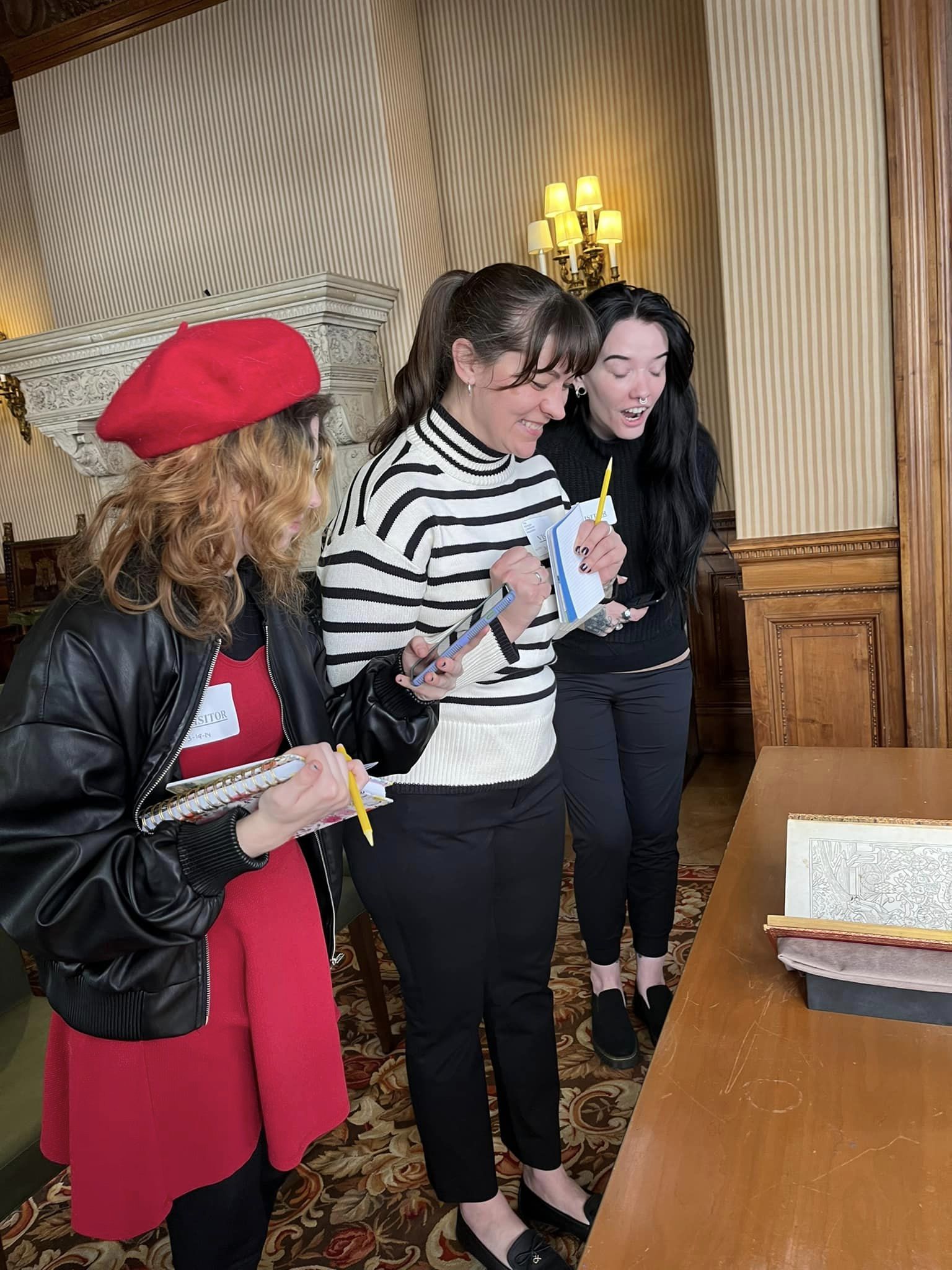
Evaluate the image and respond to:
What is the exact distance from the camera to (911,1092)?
3.07ft

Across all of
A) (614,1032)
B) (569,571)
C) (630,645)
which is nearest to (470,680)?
(569,571)

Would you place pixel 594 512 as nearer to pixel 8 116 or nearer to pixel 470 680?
pixel 470 680

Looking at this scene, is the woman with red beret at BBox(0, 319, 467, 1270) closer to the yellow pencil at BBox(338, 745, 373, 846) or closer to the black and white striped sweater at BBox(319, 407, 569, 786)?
the yellow pencil at BBox(338, 745, 373, 846)

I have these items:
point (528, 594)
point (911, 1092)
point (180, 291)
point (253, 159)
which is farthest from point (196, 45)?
point (911, 1092)

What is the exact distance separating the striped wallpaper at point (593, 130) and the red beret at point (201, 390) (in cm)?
382

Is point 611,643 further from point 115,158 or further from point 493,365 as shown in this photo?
point 115,158

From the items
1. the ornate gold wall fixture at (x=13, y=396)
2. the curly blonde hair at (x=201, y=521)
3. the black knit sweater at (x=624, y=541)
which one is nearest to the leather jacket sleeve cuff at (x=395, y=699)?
the curly blonde hair at (x=201, y=521)

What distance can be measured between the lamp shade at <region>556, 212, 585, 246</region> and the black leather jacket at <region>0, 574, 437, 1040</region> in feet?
13.1

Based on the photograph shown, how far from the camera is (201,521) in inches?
44.6

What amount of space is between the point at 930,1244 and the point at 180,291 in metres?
5.32

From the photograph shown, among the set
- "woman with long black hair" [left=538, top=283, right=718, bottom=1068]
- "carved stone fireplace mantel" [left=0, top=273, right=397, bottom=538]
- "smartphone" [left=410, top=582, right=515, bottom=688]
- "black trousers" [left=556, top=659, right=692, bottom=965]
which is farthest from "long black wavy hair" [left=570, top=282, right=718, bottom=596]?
"carved stone fireplace mantel" [left=0, top=273, right=397, bottom=538]

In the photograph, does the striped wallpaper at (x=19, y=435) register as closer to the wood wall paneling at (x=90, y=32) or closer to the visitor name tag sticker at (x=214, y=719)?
the wood wall paneling at (x=90, y=32)

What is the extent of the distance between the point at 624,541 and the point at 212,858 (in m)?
1.36

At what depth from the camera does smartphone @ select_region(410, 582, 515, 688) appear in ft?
4.40
